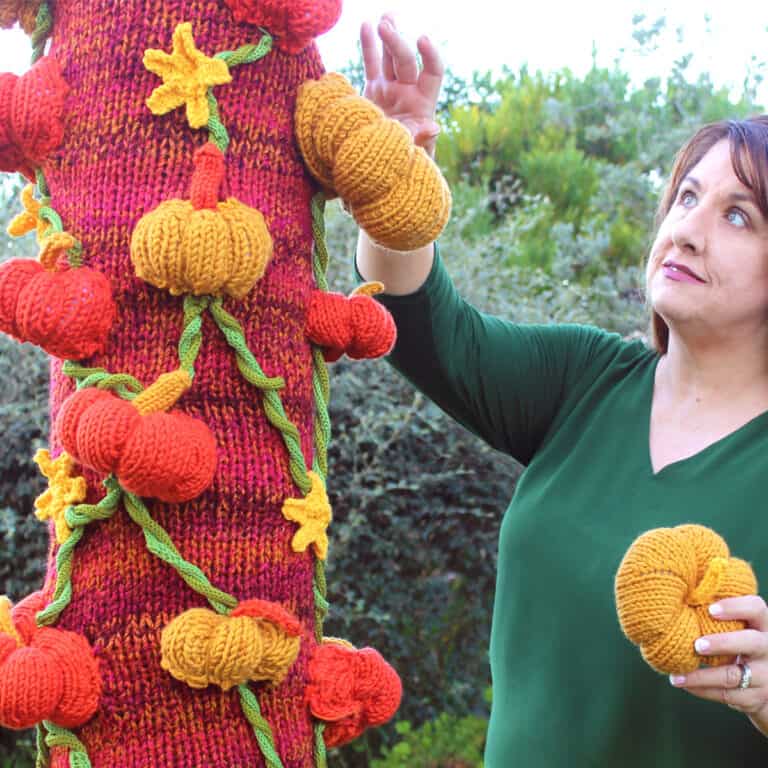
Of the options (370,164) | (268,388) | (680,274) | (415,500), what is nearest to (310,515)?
(268,388)

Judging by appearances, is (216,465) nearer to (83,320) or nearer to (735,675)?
(83,320)

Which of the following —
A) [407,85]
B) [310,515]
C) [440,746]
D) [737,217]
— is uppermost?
[407,85]

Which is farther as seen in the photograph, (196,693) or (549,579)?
(549,579)

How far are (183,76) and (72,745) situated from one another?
0.62m

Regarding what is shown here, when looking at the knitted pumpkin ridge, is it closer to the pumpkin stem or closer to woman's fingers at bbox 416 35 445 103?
the pumpkin stem

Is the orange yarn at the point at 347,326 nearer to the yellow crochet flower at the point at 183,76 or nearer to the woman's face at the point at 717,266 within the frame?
the yellow crochet flower at the point at 183,76

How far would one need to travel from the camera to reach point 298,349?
993 mm

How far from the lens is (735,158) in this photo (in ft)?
5.07

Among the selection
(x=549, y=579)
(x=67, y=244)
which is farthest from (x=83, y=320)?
(x=549, y=579)

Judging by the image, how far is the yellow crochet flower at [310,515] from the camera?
95cm

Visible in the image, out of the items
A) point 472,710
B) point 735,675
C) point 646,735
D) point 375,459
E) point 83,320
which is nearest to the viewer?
point 83,320

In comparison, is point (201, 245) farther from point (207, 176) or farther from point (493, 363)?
point (493, 363)

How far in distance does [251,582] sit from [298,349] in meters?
0.23

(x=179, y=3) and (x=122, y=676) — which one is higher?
(x=179, y=3)
